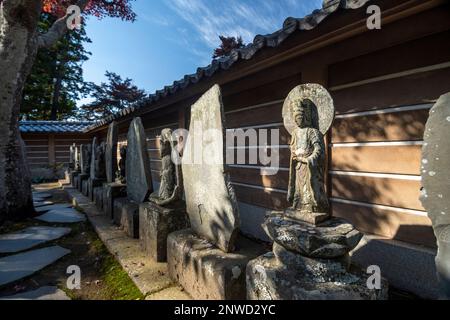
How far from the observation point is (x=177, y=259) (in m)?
2.92

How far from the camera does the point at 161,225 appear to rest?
135 inches

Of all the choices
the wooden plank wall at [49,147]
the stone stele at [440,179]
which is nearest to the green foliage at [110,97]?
the wooden plank wall at [49,147]

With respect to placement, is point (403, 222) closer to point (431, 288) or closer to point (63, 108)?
point (431, 288)

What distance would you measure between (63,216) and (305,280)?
6.70 m

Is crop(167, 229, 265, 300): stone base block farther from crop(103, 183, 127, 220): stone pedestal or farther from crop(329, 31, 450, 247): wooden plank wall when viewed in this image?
crop(103, 183, 127, 220): stone pedestal

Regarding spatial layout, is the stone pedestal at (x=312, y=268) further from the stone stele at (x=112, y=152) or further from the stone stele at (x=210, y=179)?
the stone stele at (x=112, y=152)

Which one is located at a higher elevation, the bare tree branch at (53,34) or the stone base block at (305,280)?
the bare tree branch at (53,34)

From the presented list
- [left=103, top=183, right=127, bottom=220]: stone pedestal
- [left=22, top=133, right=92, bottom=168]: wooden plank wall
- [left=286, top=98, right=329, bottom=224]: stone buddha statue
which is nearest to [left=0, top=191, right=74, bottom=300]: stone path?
[left=103, top=183, right=127, bottom=220]: stone pedestal

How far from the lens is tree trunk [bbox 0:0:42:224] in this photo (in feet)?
A: 17.6

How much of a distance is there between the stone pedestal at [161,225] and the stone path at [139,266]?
0.47ft

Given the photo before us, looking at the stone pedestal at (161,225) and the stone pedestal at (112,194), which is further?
the stone pedestal at (112,194)

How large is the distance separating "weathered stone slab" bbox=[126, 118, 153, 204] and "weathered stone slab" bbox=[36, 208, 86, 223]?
2.09 metres

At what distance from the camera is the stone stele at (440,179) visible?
153cm
